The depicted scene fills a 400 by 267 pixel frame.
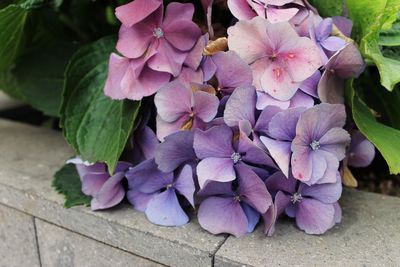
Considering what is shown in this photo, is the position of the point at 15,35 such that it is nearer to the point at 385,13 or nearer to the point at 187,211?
the point at 187,211

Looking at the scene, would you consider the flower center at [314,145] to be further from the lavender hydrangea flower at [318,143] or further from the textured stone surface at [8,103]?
the textured stone surface at [8,103]

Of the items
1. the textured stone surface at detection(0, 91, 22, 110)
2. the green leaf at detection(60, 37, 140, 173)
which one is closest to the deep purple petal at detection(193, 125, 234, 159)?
the green leaf at detection(60, 37, 140, 173)

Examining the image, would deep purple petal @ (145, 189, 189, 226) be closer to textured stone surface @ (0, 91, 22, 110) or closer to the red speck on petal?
the red speck on petal

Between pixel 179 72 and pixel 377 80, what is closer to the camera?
pixel 179 72

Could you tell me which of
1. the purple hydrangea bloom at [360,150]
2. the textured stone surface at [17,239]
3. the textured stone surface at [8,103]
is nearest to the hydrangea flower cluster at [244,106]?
the purple hydrangea bloom at [360,150]

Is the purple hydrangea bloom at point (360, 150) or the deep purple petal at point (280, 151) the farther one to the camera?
the purple hydrangea bloom at point (360, 150)

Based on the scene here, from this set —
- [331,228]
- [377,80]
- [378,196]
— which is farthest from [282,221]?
[377,80]
